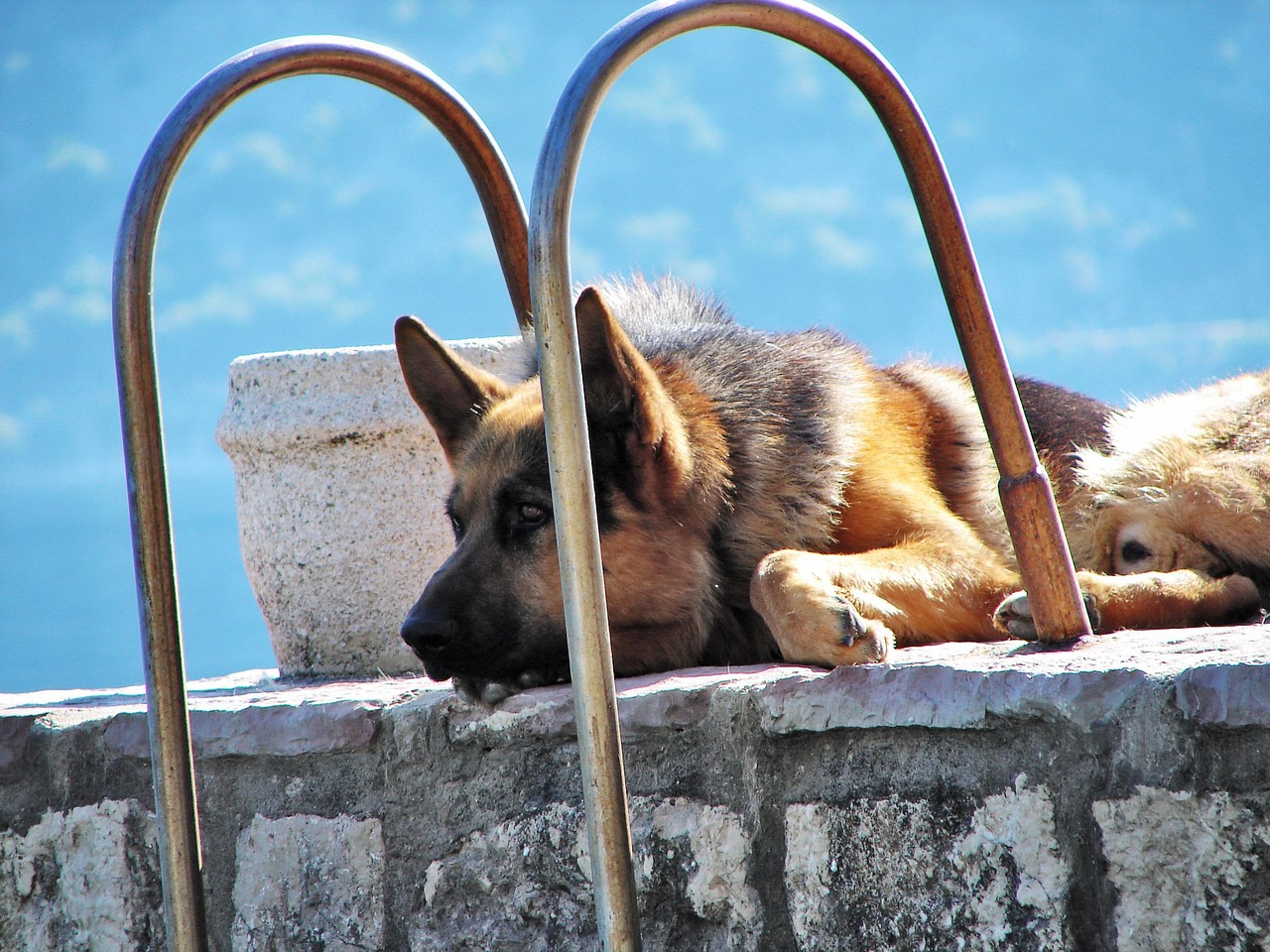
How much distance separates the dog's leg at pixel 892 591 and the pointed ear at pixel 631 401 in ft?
1.13

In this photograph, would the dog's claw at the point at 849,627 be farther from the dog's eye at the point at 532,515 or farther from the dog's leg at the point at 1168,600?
the dog's eye at the point at 532,515

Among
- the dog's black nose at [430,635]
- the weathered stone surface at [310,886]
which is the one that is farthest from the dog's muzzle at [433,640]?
the weathered stone surface at [310,886]

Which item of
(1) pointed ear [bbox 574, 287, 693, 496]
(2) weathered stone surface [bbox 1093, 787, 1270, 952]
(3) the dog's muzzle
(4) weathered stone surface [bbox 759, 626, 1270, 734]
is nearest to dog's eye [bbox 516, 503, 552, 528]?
(1) pointed ear [bbox 574, 287, 693, 496]

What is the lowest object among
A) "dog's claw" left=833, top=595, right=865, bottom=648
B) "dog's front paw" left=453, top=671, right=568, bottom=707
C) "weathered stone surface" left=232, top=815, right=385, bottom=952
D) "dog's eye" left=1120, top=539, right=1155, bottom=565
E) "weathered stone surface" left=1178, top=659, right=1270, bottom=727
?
"weathered stone surface" left=232, top=815, right=385, bottom=952

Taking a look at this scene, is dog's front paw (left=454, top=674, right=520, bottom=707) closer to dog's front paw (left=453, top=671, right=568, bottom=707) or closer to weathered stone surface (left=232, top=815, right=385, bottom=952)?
dog's front paw (left=453, top=671, right=568, bottom=707)

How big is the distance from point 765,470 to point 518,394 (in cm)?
69

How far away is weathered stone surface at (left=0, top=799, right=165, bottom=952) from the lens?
7.38 ft

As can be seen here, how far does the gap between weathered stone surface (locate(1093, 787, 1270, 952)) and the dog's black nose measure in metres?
1.29

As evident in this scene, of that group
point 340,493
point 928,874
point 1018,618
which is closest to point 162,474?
point 928,874

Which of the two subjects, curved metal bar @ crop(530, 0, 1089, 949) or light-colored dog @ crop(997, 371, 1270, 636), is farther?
light-colored dog @ crop(997, 371, 1270, 636)

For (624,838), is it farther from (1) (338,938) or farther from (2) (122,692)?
(2) (122,692)

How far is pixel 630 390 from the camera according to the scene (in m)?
2.44

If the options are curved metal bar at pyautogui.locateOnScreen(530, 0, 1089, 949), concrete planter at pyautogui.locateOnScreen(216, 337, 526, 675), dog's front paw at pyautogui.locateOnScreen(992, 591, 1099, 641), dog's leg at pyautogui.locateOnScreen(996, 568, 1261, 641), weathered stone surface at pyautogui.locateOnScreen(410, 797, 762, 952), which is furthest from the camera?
concrete planter at pyautogui.locateOnScreen(216, 337, 526, 675)

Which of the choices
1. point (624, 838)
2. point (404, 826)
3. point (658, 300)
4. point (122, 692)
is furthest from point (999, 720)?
point (122, 692)
